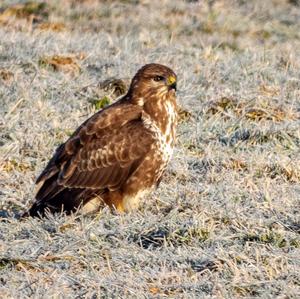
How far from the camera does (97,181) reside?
24.0 feet

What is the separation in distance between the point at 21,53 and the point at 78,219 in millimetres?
4334

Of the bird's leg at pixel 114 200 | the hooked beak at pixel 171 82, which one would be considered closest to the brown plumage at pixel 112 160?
the bird's leg at pixel 114 200

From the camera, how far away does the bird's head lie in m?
7.56

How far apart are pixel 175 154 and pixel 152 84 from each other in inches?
38.2

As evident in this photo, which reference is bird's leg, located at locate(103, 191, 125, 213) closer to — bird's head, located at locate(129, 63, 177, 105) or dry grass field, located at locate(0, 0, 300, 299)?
dry grass field, located at locate(0, 0, 300, 299)

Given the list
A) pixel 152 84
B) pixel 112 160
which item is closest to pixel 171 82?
Answer: pixel 152 84

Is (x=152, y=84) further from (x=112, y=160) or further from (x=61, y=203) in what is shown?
(x=61, y=203)

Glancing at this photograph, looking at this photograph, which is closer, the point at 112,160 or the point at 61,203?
the point at 61,203

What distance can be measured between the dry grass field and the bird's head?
2.23 ft

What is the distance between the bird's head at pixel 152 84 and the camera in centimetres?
756

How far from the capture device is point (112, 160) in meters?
7.31

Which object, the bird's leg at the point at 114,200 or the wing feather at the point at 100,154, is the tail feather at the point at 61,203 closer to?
the wing feather at the point at 100,154

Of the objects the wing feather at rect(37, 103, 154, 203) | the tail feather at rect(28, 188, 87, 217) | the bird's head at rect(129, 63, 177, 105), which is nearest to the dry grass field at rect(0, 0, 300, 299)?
the tail feather at rect(28, 188, 87, 217)

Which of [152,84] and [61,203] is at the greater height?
[152,84]
